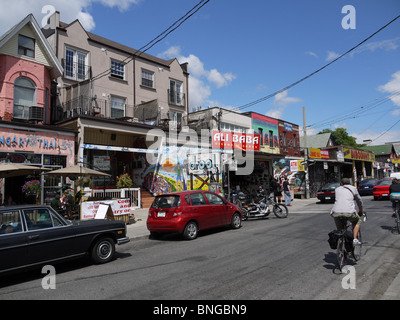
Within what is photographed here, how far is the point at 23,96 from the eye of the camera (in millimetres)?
15227

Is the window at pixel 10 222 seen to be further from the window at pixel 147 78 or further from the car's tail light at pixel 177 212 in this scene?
the window at pixel 147 78

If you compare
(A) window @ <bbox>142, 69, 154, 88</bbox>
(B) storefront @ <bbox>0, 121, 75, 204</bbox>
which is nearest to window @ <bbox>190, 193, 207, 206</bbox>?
(B) storefront @ <bbox>0, 121, 75, 204</bbox>

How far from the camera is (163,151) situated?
19578 mm

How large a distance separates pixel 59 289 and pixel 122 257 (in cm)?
245

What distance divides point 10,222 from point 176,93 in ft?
70.9

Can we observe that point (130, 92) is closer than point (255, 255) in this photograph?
No

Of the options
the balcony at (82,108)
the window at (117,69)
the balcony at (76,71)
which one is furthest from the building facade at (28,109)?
the window at (117,69)

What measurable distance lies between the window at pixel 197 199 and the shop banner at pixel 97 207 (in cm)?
372

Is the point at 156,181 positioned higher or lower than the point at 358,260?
higher

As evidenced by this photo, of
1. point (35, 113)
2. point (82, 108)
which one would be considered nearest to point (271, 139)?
point (82, 108)
